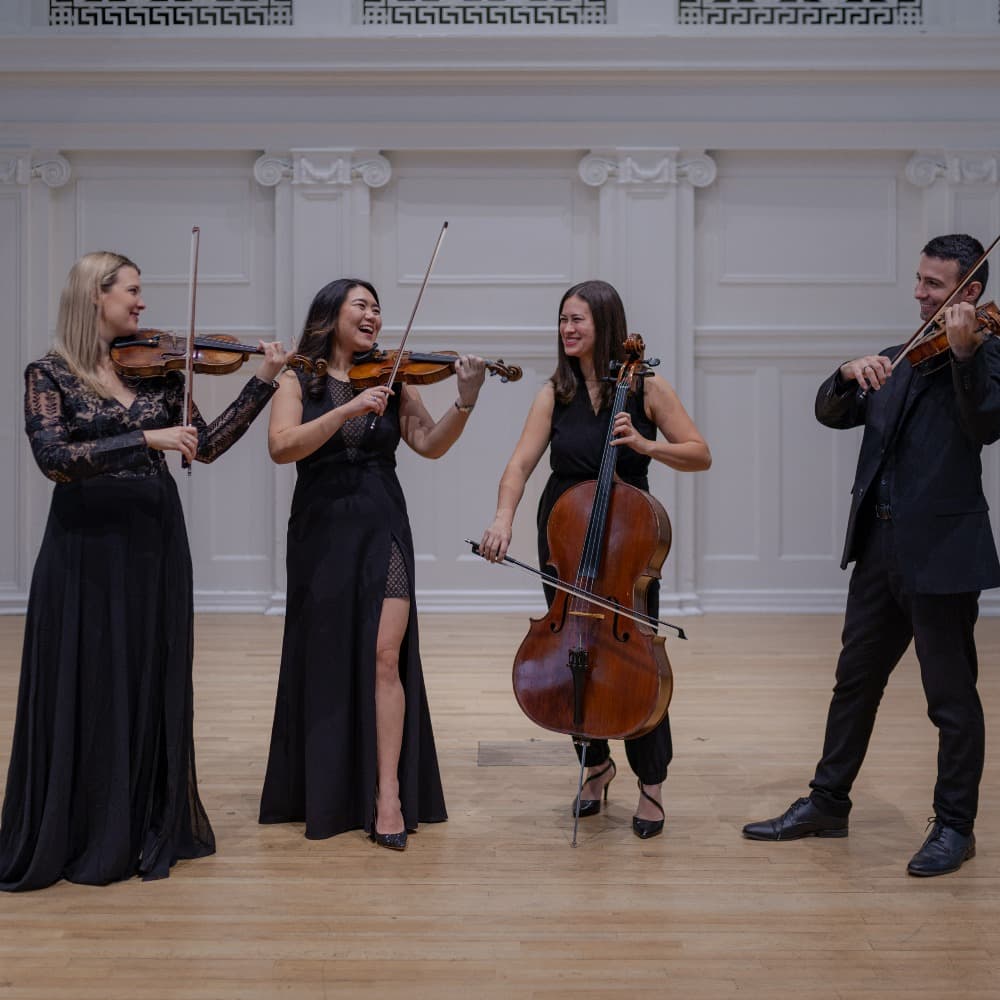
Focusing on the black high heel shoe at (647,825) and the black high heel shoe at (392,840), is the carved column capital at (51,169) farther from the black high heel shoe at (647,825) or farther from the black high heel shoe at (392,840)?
the black high heel shoe at (647,825)

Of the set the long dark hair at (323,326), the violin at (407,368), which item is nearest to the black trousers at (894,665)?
the violin at (407,368)

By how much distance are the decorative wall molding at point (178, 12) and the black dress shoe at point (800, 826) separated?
507 cm

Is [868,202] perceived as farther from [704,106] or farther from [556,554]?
[556,554]

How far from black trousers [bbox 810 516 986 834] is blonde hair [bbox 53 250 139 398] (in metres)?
1.81

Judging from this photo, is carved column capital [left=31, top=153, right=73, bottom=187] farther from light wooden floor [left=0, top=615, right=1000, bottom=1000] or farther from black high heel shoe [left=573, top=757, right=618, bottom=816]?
black high heel shoe [left=573, top=757, right=618, bottom=816]

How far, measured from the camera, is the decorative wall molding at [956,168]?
6.45 meters

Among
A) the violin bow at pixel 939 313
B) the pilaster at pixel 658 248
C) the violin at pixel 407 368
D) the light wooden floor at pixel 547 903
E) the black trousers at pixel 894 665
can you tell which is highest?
the pilaster at pixel 658 248

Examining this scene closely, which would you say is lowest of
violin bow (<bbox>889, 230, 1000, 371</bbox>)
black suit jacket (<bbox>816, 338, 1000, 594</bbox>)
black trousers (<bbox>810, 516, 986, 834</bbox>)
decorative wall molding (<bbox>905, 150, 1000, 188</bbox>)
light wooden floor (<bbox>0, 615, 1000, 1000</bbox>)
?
light wooden floor (<bbox>0, 615, 1000, 1000</bbox>)

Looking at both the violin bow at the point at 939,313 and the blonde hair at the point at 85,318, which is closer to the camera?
the violin bow at the point at 939,313

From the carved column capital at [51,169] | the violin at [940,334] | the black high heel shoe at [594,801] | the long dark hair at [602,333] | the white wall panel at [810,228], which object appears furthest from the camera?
the white wall panel at [810,228]

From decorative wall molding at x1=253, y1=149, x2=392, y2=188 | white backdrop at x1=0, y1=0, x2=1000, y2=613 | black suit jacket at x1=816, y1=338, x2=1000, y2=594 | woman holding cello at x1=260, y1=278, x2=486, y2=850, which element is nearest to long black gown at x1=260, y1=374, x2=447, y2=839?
woman holding cello at x1=260, y1=278, x2=486, y2=850

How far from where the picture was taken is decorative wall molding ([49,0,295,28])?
21.4ft

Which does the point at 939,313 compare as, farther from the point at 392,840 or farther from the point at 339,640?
the point at 392,840

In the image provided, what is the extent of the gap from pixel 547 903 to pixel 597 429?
113 cm
